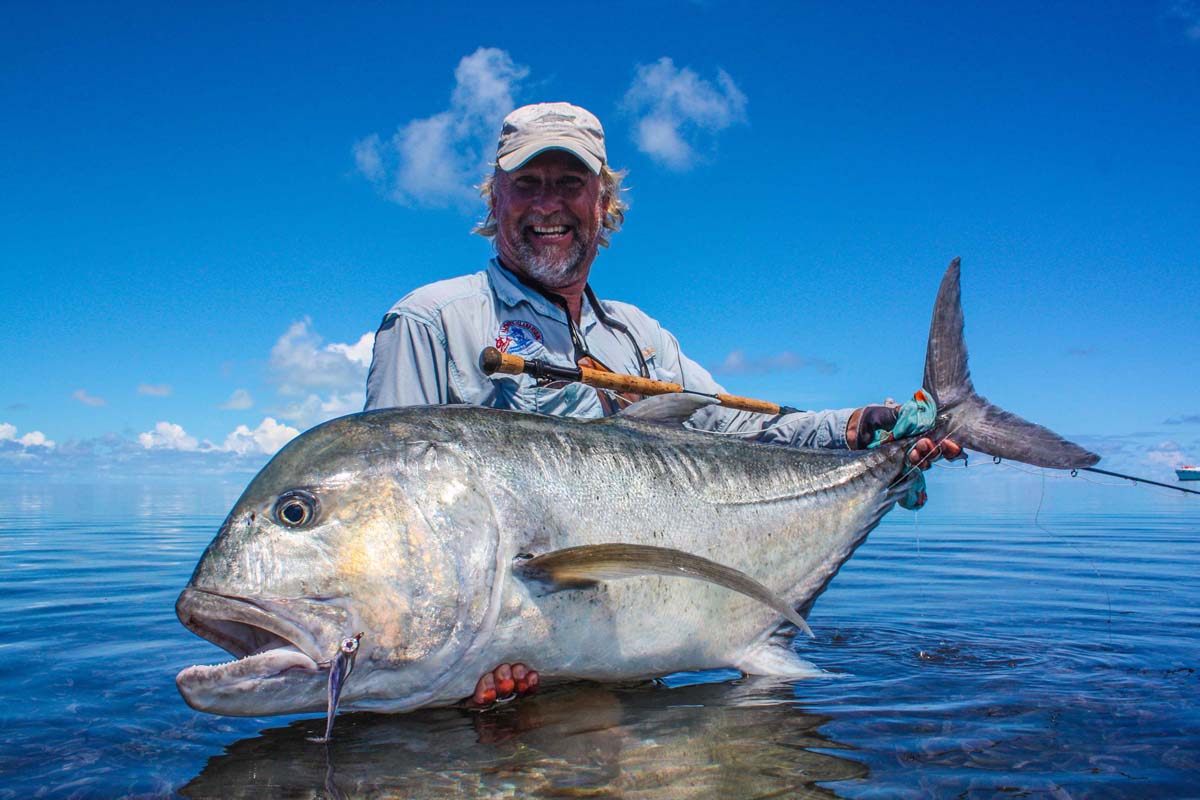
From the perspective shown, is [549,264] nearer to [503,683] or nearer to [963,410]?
[963,410]

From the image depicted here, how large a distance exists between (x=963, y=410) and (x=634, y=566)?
230cm

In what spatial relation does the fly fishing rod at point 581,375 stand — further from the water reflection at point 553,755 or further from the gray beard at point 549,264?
the water reflection at point 553,755

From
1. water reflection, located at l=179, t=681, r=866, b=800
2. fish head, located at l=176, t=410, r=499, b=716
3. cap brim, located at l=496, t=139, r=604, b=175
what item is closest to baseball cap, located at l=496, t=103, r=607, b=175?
cap brim, located at l=496, t=139, r=604, b=175

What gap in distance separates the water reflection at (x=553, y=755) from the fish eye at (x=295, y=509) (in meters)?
0.79

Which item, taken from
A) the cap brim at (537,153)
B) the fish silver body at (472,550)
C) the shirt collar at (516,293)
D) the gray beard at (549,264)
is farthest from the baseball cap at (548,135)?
the fish silver body at (472,550)

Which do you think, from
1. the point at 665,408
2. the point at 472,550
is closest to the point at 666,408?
the point at 665,408

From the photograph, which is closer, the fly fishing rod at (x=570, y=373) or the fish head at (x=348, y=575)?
the fish head at (x=348, y=575)

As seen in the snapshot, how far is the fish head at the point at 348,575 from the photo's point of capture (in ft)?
8.25

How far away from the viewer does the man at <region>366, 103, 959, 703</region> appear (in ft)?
13.5

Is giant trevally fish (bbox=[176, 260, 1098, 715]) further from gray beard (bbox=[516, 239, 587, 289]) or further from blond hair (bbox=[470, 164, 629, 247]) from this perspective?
blond hair (bbox=[470, 164, 629, 247])

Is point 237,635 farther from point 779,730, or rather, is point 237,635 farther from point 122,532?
point 122,532

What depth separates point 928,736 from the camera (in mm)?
2949

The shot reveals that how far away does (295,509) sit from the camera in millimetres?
2643

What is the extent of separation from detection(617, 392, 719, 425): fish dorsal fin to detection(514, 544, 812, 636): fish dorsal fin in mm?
848
